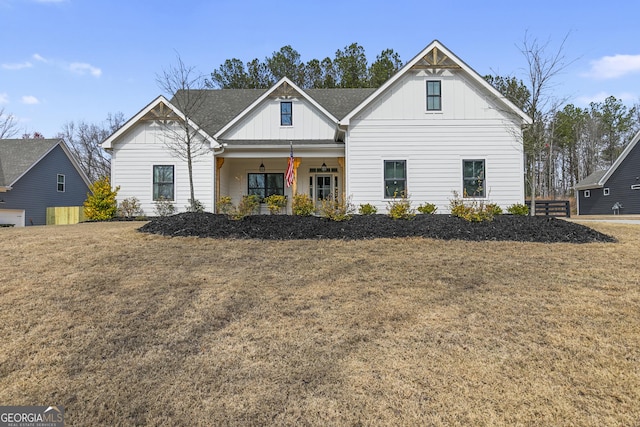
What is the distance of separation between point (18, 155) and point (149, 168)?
42.4 feet

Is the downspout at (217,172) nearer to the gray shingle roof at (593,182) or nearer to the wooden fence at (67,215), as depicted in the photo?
the wooden fence at (67,215)

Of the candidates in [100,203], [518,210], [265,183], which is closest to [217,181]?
[265,183]

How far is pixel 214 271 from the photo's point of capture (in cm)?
677

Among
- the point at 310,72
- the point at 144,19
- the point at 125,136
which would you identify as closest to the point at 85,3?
the point at 144,19

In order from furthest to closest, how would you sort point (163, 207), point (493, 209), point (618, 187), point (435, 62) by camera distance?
point (618, 187) < point (163, 207) < point (435, 62) < point (493, 209)

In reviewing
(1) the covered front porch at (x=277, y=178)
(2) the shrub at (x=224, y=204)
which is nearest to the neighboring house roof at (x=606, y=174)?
(1) the covered front porch at (x=277, y=178)

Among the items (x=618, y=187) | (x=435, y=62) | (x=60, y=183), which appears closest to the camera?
(x=435, y=62)

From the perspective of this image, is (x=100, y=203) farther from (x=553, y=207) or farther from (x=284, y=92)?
(x=553, y=207)

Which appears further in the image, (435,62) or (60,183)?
(60,183)

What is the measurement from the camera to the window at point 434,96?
44.2 ft

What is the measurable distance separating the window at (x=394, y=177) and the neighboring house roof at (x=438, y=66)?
2.33 metres

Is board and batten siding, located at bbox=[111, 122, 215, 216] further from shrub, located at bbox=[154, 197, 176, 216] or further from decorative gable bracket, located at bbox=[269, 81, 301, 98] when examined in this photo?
decorative gable bracket, located at bbox=[269, 81, 301, 98]

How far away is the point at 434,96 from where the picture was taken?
13508mm

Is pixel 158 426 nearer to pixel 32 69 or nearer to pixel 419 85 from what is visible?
pixel 419 85
